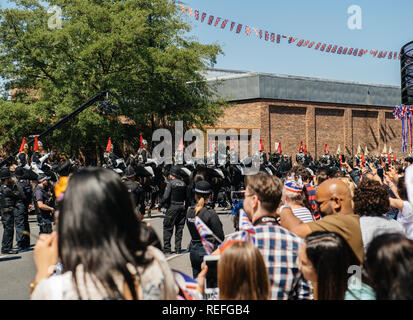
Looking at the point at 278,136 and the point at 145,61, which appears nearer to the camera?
the point at 145,61

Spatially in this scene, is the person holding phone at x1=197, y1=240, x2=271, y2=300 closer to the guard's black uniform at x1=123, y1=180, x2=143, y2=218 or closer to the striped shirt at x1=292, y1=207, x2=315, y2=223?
the striped shirt at x1=292, y1=207, x2=315, y2=223

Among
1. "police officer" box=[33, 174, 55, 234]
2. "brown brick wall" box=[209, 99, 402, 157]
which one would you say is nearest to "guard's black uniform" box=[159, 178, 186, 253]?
"police officer" box=[33, 174, 55, 234]

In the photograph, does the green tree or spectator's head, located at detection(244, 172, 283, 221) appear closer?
spectator's head, located at detection(244, 172, 283, 221)

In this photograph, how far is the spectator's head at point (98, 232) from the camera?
6.70 ft

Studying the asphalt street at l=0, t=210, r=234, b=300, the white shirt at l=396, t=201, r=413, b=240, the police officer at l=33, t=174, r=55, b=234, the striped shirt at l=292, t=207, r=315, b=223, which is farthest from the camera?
the police officer at l=33, t=174, r=55, b=234

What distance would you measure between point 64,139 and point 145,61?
5.97 m

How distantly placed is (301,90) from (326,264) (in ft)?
125

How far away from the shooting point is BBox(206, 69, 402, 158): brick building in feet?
123

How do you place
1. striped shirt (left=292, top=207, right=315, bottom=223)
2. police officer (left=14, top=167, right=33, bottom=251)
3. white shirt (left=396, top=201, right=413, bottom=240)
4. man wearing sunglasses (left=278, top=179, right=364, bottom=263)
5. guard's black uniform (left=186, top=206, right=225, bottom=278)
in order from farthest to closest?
police officer (left=14, top=167, right=33, bottom=251) < guard's black uniform (left=186, top=206, right=225, bottom=278) < striped shirt (left=292, top=207, right=315, bottom=223) < white shirt (left=396, top=201, right=413, bottom=240) < man wearing sunglasses (left=278, top=179, right=364, bottom=263)
